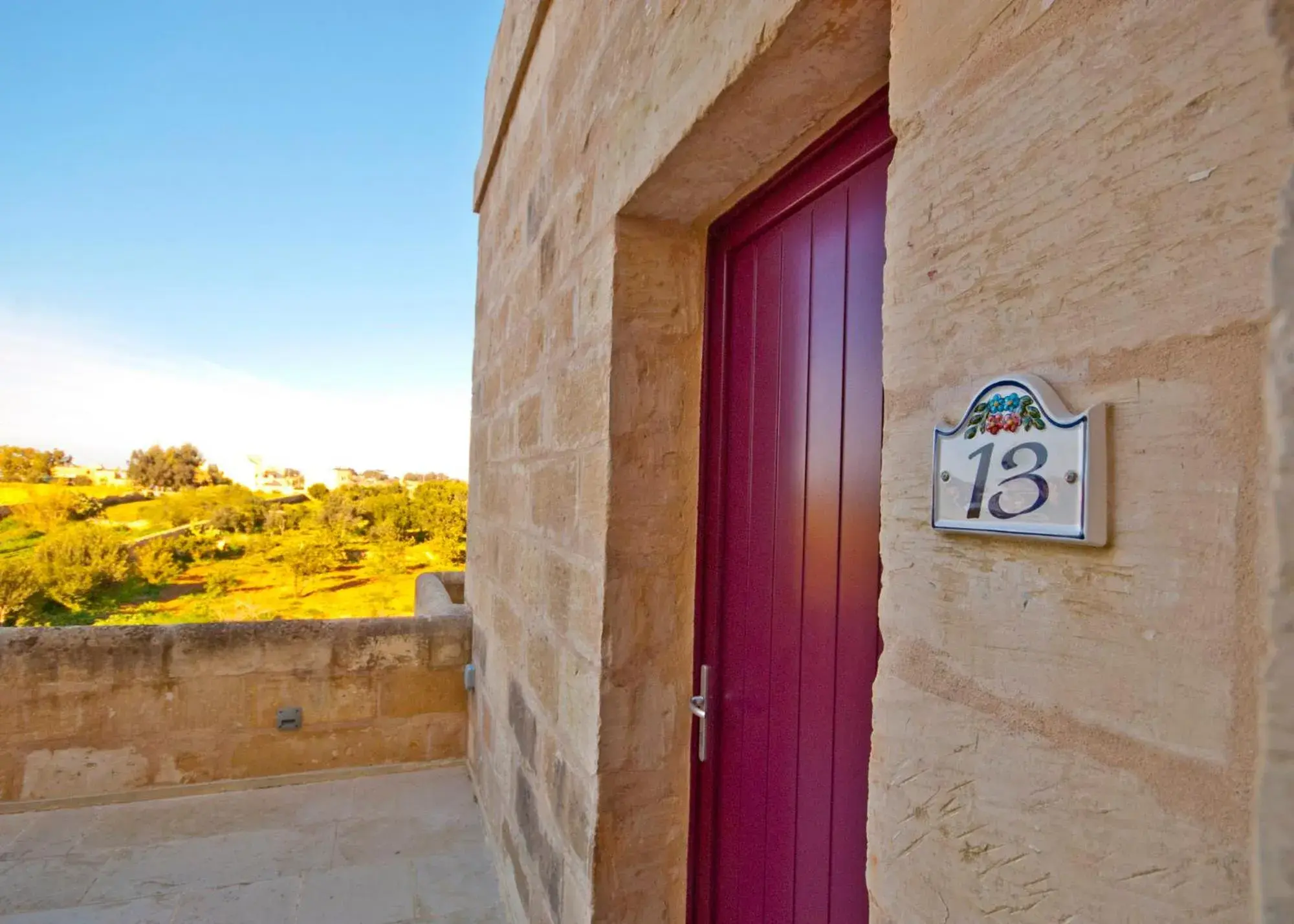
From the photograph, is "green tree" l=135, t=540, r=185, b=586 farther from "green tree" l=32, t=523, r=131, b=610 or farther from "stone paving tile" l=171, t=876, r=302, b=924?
"stone paving tile" l=171, t=876, r=302, b=924

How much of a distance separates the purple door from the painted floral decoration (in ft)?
1.61

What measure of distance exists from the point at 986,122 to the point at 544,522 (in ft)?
5.54

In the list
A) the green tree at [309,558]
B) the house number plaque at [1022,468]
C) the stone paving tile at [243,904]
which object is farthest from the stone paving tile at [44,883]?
the green tree at [309,558]

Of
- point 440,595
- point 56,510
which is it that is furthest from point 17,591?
point 440,595

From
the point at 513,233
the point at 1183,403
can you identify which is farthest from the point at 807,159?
the point at 513,233

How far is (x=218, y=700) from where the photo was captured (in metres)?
3.50

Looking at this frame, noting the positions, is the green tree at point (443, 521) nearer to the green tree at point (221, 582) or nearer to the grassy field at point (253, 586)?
the grassy field at point (253, 586)

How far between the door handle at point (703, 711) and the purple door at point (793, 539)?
0.03 ft

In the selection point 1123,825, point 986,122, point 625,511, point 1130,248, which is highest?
point 986,122

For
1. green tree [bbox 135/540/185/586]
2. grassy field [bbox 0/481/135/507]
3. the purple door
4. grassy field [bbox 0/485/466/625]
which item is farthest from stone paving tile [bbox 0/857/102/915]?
grassy field [bbox 0/481/135/507]

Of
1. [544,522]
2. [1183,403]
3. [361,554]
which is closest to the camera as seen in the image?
[1183,403]

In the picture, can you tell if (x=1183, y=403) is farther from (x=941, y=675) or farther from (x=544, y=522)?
(x=544, y=522)

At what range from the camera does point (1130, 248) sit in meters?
0.54

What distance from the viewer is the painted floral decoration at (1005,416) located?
1.93 feet
